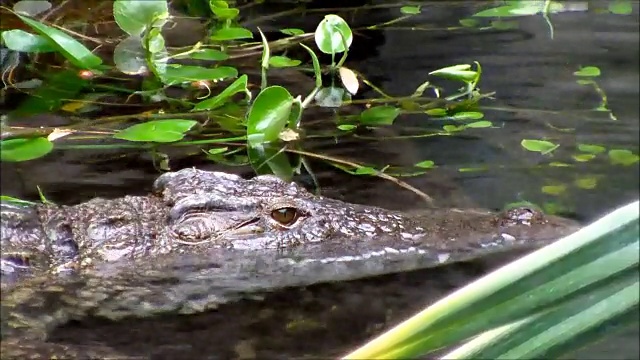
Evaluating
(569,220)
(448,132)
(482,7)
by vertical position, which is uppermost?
(482,7)

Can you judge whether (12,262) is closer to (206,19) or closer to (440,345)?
(440,345)

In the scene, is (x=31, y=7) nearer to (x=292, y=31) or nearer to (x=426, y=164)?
(x=292, y=31)

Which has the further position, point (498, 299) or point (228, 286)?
point (228, 286)

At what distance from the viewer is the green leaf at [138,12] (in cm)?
311

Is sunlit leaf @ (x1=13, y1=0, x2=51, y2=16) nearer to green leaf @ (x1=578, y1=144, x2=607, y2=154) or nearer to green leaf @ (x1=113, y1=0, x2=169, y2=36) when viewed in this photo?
green leaf @ (x1=113, y1=0, x2=169, y2=36)

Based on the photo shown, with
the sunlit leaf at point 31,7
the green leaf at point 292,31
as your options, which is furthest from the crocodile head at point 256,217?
the sunlit leaf at point 31,7

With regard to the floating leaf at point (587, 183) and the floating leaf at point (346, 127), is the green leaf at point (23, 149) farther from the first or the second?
the floating leaf at point (587, 183)

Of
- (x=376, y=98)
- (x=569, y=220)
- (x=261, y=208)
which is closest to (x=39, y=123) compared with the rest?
(x=261, y=208)

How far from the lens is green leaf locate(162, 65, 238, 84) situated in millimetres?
3365

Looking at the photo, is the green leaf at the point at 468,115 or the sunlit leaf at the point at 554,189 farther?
the green leaf at the point at 468,115

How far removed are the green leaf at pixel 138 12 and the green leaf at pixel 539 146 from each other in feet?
5.67

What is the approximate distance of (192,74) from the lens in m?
3.39

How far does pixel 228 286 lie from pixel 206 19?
2798mm

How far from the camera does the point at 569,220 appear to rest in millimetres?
2414
